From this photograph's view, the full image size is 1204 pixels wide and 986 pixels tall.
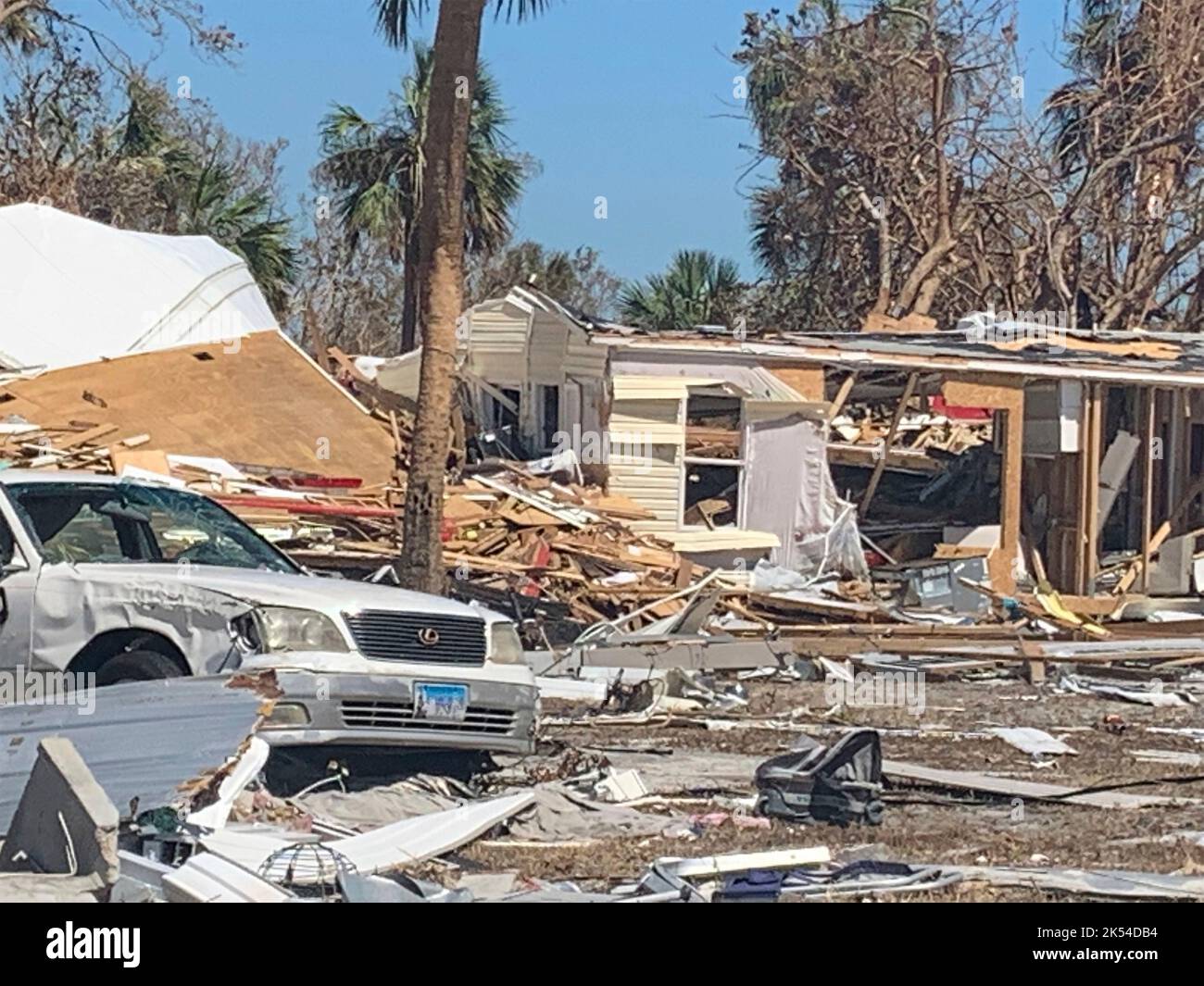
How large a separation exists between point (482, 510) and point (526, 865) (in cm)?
1129

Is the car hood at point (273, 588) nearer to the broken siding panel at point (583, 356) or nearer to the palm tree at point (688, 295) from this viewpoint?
the broken siding panel at point (583, 356)

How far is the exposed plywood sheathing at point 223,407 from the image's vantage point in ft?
70.3

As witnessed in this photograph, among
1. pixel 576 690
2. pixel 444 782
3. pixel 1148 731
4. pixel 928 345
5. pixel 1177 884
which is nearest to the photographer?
pixel 1177 884

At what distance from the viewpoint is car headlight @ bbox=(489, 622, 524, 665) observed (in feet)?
32.6

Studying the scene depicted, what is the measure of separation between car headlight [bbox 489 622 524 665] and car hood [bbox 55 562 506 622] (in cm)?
7

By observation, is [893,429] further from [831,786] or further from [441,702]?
[441,702]

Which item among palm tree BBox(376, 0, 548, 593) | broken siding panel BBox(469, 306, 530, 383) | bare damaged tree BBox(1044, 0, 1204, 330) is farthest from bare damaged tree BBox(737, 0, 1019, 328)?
palm tree BBox(376, 0, 548, 593)

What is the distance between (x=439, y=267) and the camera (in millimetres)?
15773

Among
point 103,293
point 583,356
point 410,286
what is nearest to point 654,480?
point 583,356

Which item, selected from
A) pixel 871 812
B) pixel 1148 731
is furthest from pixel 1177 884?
pixel 1148 731

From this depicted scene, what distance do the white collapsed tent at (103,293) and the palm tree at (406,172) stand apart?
614 centimetres

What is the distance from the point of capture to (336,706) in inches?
358

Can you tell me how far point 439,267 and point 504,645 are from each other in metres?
6.44
